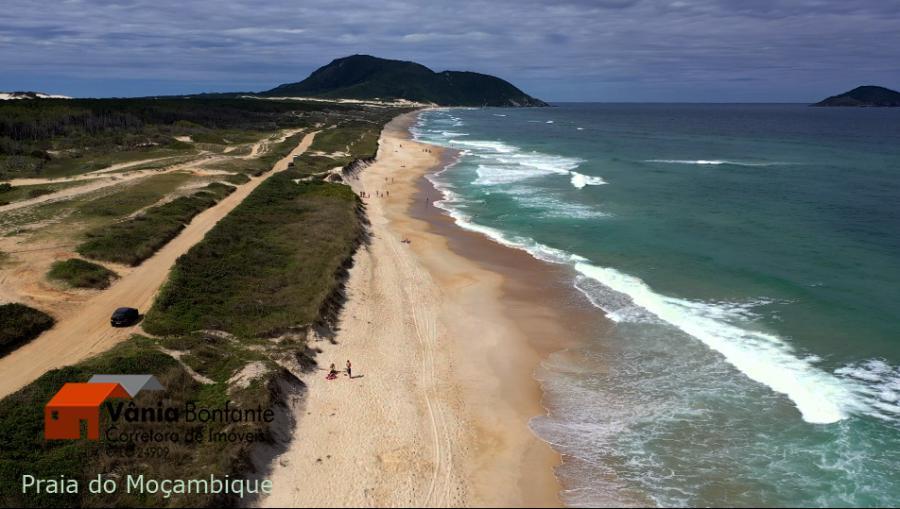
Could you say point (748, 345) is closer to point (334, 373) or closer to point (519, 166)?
point (334, 373)

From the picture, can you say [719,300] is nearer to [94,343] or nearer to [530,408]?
[530,408]

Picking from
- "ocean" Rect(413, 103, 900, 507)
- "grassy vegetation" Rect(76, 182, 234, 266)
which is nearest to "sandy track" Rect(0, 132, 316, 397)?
"grassy vegetation" Rect(76, 182, 234, 266)

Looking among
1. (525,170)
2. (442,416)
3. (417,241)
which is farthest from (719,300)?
(525,170)

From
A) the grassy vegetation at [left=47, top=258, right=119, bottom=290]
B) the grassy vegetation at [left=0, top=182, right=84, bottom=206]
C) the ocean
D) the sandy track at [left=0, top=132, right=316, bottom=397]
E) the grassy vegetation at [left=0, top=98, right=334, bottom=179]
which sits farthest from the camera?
the grassy vegetation at [left=0, top=98, right=334, bottom=179]

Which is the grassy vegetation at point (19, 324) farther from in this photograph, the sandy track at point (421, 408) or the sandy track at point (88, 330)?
the sandy track at point (421, 408)

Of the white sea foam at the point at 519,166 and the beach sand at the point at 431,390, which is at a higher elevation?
the white sea foam at the point at 519,166

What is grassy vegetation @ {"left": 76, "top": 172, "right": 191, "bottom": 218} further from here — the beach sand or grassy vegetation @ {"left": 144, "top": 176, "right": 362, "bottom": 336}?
the beach sand

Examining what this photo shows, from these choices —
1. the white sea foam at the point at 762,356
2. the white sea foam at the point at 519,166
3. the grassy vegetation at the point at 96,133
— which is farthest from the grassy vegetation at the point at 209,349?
the white sea foam at the point at 519,166
